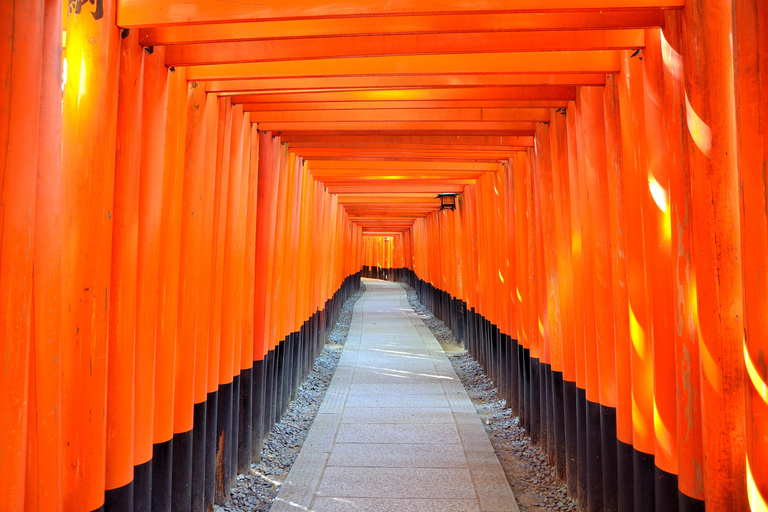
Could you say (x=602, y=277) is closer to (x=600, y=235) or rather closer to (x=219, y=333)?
(x=600, y=235)

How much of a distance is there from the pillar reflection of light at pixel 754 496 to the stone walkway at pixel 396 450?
7.76 feet

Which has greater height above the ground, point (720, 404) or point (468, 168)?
point (468, 168)

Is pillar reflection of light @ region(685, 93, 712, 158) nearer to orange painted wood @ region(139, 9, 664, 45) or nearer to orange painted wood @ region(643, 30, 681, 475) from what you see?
orange painted wood @ region(643, 30, 681, 475)

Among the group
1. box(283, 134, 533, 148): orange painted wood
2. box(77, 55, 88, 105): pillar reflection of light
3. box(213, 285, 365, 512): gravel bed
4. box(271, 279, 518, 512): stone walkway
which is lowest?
box(213, 285, 365, 512): gravel bed

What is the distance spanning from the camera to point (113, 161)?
2479mm

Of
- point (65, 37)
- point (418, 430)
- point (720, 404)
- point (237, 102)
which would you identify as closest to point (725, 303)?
point (720, 404)

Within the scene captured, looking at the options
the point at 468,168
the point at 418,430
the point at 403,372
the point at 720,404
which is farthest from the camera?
the point at 403,372

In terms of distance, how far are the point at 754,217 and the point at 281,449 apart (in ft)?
16.6

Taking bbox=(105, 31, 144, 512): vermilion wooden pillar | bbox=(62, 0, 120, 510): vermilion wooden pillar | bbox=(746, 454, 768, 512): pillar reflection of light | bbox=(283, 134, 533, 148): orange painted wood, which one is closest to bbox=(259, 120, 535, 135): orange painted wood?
bbox=(283, 134, 533, 148): orange painted wood

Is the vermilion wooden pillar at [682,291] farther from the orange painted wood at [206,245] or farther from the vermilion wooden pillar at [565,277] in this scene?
the orange painted wood at [206,245]

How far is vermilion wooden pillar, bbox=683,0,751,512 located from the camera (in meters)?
2.16

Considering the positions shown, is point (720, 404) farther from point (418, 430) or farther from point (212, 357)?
point (418, 430)

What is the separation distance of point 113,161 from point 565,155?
3.65 meters

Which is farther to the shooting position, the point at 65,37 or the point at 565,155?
the point at 565,155
